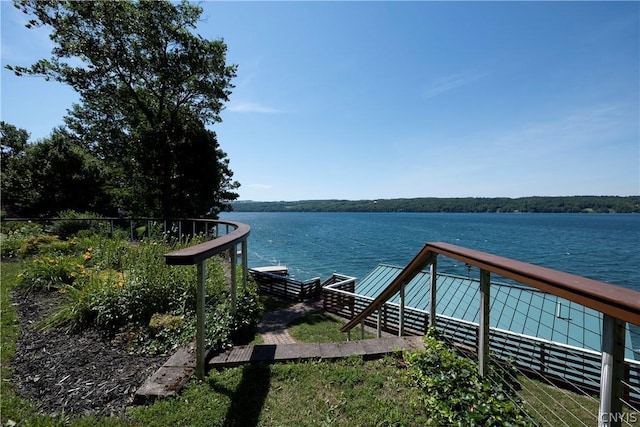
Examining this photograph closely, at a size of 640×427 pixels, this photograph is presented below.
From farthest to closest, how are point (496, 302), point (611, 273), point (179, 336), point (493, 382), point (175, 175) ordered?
point (611, 273) → point (175, 175) → point (496, 302) → point (179, 336) → point (493, 382)

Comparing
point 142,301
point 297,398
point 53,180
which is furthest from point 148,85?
point 297,398

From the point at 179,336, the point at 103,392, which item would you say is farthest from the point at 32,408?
the point at 179,336

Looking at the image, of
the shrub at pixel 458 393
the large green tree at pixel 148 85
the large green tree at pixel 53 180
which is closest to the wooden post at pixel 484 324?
the shrub at pixel 458 393

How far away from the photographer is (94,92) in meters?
13.0

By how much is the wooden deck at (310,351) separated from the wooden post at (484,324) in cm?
92

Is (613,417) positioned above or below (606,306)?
below

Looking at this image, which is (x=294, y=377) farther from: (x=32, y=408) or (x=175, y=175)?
(x=175, y=175)

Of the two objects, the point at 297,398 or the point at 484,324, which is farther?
the point at 297,398

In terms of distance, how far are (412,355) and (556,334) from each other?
9017mm

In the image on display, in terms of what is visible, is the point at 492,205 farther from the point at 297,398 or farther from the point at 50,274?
the point at 50,274

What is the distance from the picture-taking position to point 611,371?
1169mm

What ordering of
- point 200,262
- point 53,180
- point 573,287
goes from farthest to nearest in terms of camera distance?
point 53,180, point 200,262, point 573,287

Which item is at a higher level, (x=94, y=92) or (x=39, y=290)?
(x=94, y=92)

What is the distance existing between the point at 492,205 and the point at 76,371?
159m
